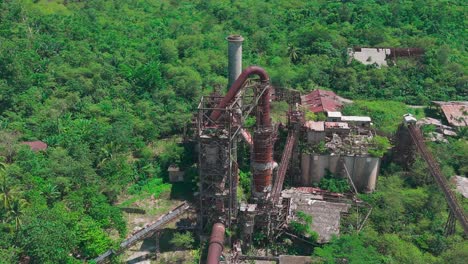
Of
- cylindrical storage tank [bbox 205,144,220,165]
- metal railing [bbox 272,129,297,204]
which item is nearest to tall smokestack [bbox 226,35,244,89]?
metal railing [bbox 272,129,297,204]

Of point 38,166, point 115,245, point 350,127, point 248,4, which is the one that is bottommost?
point 115,245

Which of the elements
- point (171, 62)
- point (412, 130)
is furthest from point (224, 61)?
point (412, 130)

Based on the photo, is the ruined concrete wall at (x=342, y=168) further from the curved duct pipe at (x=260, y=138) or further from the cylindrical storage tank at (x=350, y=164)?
the curved duct pipe at (x=260, y=138)

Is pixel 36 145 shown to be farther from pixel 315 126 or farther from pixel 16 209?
pixel 315 126

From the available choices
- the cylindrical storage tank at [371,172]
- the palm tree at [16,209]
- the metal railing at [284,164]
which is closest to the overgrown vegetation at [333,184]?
the cylindrical storage tank at [371,172]

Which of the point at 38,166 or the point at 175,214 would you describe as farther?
the point at 38,166

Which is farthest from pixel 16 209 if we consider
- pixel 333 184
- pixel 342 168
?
pixel 342 168

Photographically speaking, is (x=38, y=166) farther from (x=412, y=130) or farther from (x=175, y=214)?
(x=412, y=130)
